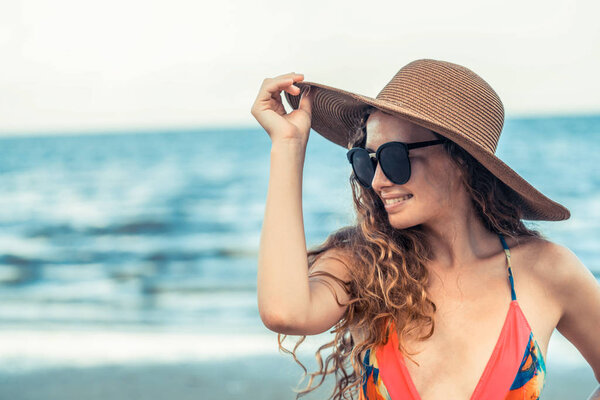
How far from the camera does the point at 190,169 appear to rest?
26719 mm

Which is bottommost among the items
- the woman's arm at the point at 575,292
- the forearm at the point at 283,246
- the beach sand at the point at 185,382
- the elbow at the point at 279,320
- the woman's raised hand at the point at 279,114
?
the beach sand at the point at 185,382

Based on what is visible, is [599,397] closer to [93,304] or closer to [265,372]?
[265,372]

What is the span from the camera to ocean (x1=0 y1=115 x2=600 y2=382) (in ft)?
22.0

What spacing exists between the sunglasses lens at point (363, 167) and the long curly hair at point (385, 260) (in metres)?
0.13

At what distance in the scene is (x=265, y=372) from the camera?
495 cm

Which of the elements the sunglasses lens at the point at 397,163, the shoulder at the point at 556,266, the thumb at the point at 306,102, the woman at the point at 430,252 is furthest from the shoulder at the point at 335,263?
the shoulder at the point at 556,266

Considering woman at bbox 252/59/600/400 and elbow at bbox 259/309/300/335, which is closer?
elbow at bbox 259/309/300/335

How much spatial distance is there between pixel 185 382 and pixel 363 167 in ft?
11.2

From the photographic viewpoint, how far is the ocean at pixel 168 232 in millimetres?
6707

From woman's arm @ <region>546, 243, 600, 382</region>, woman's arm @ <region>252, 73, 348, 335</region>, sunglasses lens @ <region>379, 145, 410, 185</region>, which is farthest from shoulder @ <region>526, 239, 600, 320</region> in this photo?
woman's arm @ <region>252, 73, 348, 335</region>

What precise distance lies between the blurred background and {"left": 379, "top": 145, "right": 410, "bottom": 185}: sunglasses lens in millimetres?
763

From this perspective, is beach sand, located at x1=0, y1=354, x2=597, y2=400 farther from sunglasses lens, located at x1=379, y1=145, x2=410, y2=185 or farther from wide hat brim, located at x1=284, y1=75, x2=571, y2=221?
sunglasses lens, located at x1=379, y1=145, x2=410, y2=185

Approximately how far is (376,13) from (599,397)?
26.4 m

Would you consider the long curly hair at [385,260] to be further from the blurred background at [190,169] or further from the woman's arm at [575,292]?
the blurred background at [190,169]
